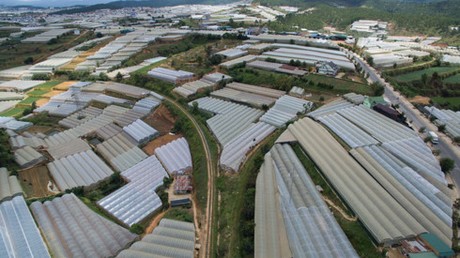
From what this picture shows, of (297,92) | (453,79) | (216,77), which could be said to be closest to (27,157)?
(216,77)

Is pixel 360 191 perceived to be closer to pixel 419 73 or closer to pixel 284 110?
pixel 284 110

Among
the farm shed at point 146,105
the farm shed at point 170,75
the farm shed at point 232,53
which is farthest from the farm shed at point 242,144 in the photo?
the farm shed at point 232,53

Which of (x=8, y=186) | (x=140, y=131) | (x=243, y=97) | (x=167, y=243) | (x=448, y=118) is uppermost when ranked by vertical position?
(x=243, y=97)

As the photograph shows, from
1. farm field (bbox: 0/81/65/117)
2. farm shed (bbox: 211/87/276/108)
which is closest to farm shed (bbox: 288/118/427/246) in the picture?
farm shed (bbox: 211/87/276/108)

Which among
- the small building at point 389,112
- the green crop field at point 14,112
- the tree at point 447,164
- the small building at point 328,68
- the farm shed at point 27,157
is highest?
the small building at point 328,68

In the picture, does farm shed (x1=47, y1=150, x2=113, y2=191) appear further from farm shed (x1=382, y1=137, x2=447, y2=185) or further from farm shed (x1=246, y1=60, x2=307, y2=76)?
farm shed (x1=246, y1=60, x2=307, y2=76)

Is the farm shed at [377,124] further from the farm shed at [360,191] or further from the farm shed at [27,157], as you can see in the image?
the farm shed at [27,157]

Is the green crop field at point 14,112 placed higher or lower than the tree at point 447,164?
higher

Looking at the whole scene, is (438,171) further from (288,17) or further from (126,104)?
(288,17)
